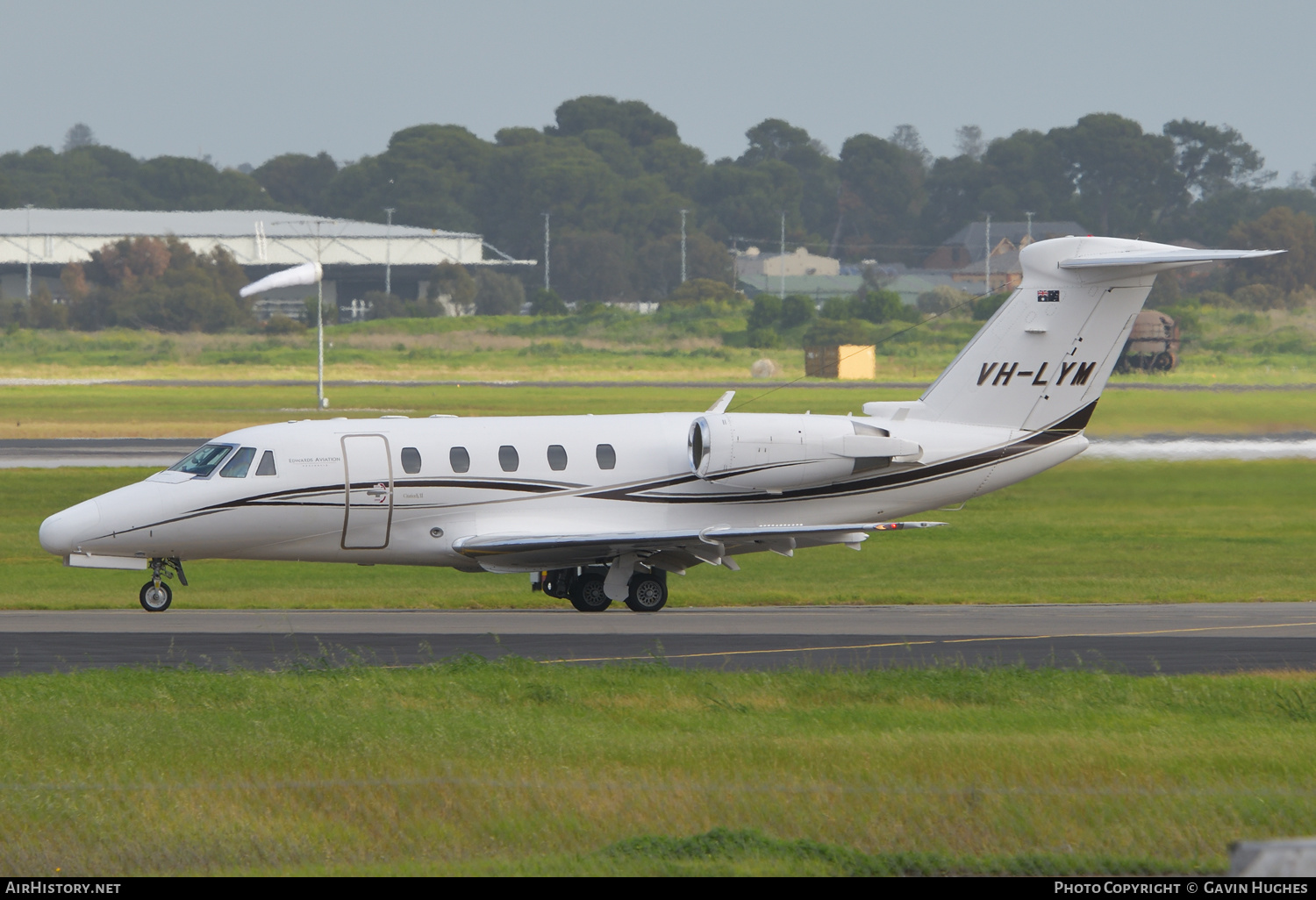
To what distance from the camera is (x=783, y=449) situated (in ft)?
91.7

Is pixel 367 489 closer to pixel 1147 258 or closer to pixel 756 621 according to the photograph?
pixel 756 621

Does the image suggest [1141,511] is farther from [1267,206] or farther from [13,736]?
[1267,206]

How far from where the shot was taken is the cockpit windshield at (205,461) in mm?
26750

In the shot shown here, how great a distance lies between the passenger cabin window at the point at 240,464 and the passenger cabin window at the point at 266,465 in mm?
153

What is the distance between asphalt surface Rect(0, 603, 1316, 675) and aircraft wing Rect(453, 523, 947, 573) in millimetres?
913

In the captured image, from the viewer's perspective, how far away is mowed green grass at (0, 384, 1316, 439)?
50.2 metres

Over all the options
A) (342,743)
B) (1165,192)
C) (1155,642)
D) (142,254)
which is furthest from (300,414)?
(1165,192)

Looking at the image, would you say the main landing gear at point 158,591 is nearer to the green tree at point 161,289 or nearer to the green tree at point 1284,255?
the green tree at point 161,289

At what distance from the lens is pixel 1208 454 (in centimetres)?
4316

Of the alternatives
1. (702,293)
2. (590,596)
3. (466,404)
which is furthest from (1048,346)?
(702,293)

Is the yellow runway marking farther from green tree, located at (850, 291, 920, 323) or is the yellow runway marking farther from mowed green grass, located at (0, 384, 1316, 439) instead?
green tree, located at (850, 291, 920, 323)

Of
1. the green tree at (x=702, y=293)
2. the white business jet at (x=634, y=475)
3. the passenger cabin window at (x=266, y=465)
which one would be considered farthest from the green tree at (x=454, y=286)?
the passenger cabin window at (x=266, y=465)

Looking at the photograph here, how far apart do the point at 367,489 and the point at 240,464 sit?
2073 millimetres

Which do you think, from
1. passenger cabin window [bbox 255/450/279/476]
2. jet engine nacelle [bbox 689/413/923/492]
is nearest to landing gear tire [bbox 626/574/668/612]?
jet engine nacelle [bbox 689/413/923/492]
